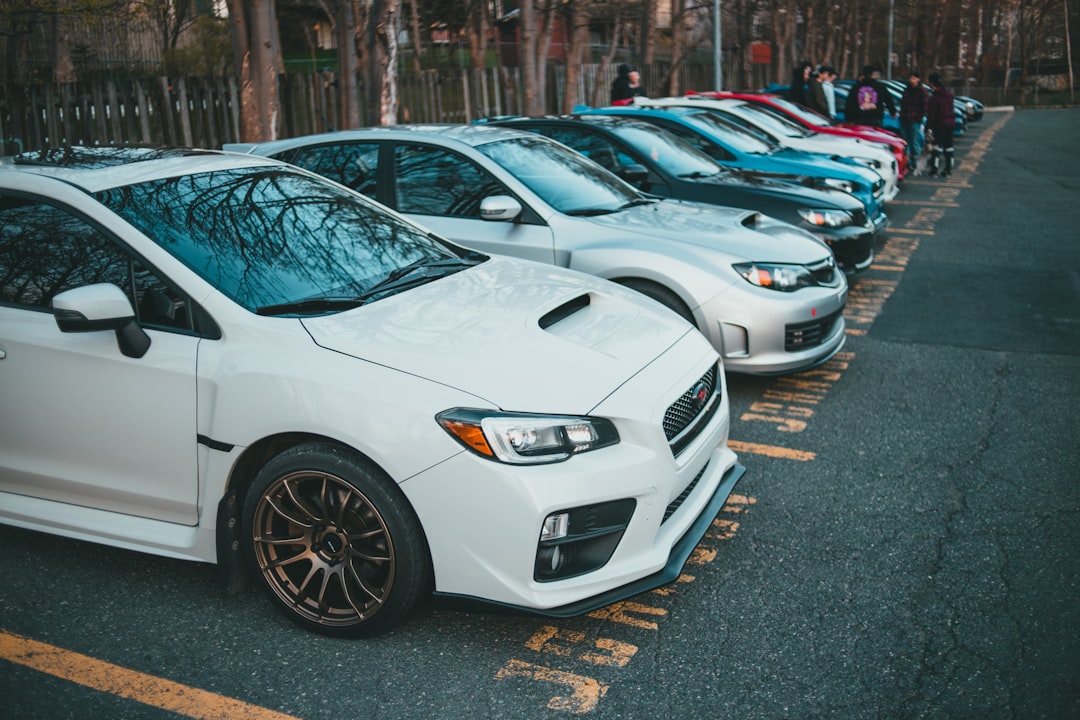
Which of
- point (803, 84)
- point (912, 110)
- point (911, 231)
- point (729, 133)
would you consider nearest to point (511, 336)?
point (729, 133)

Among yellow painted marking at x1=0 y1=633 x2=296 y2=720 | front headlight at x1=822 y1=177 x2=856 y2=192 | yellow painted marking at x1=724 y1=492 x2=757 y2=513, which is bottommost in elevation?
yellow painted marking at x1=724 y1=492 x2=757 y2=513

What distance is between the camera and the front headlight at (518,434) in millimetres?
3281

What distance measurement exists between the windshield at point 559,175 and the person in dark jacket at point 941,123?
1271cm

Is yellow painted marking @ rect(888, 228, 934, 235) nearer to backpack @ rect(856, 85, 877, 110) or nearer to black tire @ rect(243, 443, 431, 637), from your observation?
backpack @ rect(856, 85, 877, 110)

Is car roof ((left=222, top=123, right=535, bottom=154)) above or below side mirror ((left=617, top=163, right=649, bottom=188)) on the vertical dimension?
above

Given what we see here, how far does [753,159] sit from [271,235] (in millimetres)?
7717

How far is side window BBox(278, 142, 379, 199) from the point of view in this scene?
22.3ft

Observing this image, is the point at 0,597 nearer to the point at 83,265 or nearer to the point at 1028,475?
the point at 83,265

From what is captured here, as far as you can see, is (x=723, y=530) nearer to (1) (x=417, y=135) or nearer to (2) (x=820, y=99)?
(1) (x=417, y=135)

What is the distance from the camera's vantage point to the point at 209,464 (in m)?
3.63

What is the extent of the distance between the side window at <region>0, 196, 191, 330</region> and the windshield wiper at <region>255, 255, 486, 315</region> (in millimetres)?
405

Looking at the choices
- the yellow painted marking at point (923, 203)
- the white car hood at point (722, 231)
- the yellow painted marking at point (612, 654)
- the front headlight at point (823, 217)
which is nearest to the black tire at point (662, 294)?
the white car hood at point (722, 231)

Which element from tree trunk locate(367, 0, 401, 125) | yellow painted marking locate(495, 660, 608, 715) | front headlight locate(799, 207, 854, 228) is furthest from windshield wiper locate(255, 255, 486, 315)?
tree trunk locate(367, 0, 401, 125)

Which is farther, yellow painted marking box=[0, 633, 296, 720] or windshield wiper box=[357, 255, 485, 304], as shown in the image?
windshield wiper box=[357, 255, 485, 304]
